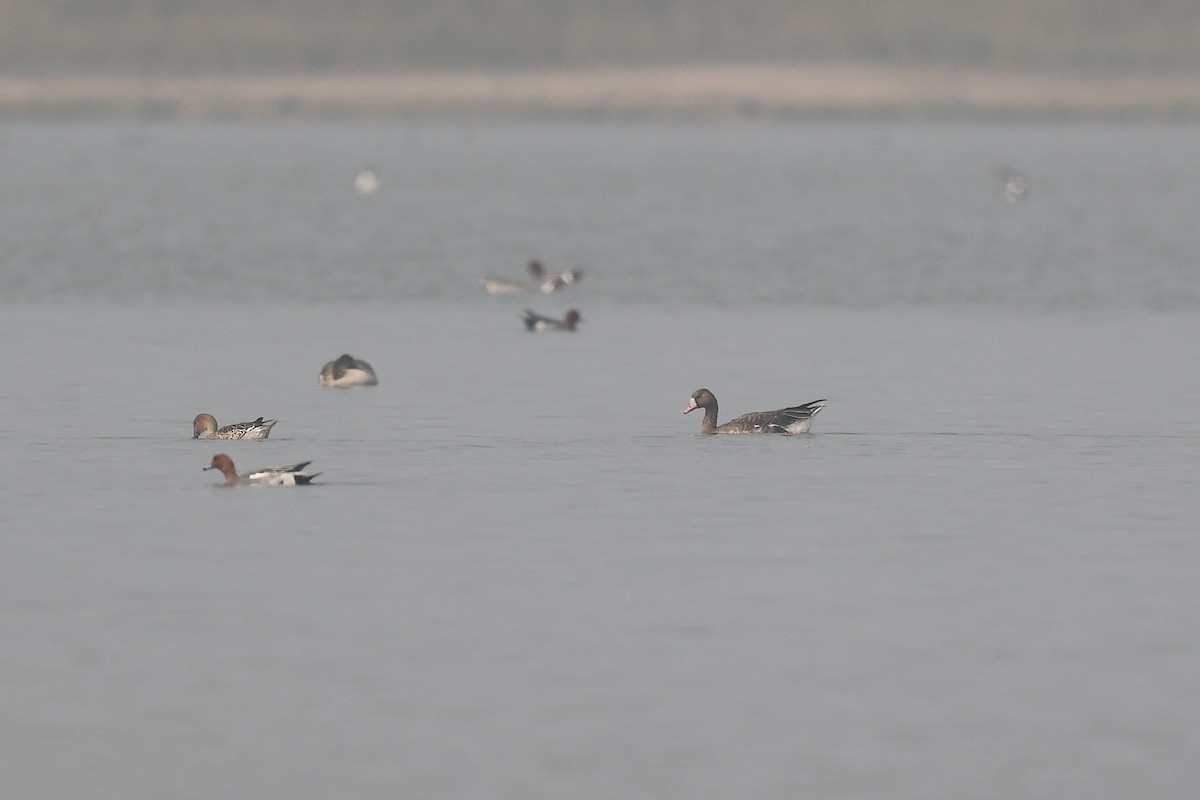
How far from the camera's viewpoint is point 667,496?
22656 mm

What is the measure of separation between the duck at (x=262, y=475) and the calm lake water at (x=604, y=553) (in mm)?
130

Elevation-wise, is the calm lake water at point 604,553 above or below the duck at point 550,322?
below

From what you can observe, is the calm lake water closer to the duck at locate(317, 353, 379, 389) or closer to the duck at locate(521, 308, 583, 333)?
the duck at locate(317, 353, 379, 389)

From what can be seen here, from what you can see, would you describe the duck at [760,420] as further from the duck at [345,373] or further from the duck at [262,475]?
the duck at [345,373]

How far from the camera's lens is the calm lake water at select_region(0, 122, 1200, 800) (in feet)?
46.1

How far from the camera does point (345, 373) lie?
103ft

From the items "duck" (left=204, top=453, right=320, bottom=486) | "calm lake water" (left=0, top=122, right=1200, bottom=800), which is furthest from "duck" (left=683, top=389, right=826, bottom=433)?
"duck" (left=204, top=453, right=320, bottom=486)

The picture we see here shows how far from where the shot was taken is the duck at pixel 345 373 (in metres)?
31.3

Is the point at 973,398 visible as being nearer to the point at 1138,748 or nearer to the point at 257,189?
the point at 1138,748

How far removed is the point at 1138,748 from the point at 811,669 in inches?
94.6

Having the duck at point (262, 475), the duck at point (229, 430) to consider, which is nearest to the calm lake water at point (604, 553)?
the duck at point (262, 475)

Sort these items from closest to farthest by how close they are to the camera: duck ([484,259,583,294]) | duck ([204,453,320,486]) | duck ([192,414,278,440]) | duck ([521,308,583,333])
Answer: duck ([204,453,320,486]) < duck ([192,414,278,440]) < duck ([521,308,583,333]) < duck ([484,259,583,294])

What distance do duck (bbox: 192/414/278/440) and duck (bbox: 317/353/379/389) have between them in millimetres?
4847

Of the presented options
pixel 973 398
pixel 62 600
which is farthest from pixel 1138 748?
pixel 973 398
